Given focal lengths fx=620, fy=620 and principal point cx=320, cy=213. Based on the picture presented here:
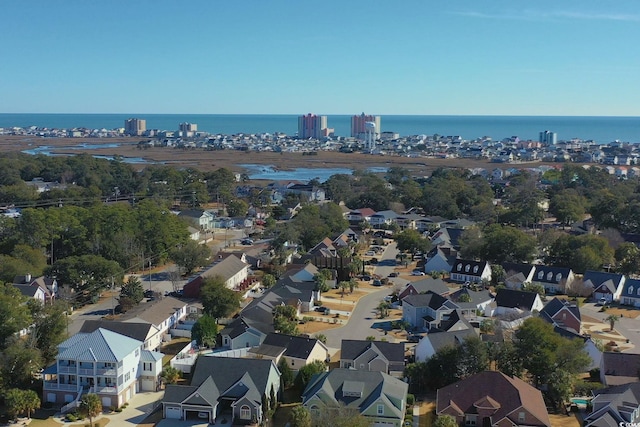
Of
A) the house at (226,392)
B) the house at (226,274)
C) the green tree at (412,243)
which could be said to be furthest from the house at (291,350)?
the green tree at (412,243)

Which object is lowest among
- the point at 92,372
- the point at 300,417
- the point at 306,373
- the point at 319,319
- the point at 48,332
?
the point at 319,319

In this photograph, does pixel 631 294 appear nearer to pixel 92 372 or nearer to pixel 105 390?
pixel 105 390

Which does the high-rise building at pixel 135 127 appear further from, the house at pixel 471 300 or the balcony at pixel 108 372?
the balcony at pixel 108 372

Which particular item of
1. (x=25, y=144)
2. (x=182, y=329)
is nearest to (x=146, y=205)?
(x=182, y=329)

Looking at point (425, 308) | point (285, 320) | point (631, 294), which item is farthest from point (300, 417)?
point (631, 294)

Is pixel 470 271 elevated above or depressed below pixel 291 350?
below

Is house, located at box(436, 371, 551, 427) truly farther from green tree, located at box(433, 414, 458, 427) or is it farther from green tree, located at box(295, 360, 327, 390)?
green tree, located at box(295, 360, 327, 390)

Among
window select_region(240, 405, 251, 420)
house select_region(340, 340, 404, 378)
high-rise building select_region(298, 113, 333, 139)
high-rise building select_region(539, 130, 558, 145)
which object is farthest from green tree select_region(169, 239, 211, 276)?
high-rise building select_region(298, 113, 333, 139)
